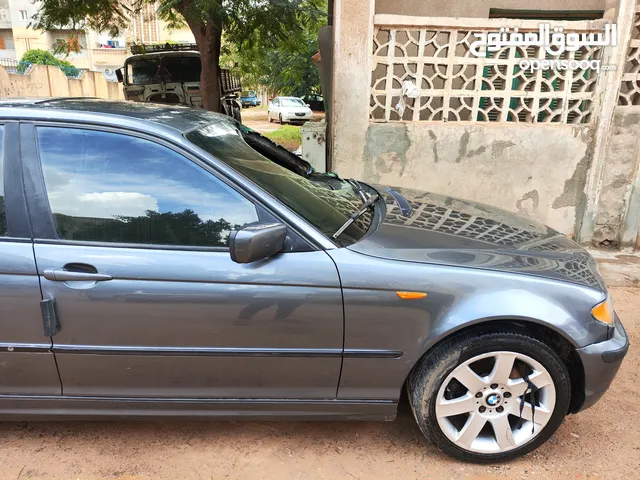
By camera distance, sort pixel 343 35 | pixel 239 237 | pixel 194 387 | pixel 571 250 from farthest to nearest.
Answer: pixel 343 35 < pixel 571 250 < pixel 194 387 < pixel 239 237

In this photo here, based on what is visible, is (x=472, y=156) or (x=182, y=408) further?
(x=472, y=156)

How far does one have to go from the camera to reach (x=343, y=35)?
4914mm

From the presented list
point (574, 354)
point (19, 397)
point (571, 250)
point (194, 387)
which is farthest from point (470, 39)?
point (19, 397)

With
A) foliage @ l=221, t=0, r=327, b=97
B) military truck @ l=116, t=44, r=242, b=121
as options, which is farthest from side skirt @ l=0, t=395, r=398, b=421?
military truck @ l=116, t=44, r=242, b=121

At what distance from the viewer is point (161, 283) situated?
2.10 meters

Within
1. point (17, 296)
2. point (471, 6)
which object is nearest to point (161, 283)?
point (17, 296)

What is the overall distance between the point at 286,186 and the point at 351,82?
297 centimetres

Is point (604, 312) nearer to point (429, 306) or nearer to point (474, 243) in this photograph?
point (474, 243)

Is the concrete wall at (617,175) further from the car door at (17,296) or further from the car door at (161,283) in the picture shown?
the car door at (17,296)

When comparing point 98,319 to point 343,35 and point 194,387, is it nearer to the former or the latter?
point 194,387

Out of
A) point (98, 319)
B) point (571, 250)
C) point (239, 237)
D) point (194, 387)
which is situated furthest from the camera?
point (571, 250)

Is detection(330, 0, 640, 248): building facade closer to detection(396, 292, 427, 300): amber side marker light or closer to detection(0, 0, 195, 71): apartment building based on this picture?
detection(396, 292, 427, 300): amber side marker light

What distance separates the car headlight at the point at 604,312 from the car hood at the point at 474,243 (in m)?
0.08

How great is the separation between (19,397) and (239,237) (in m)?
1.32
